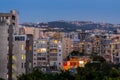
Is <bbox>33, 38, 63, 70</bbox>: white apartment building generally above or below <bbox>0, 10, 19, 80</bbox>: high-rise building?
below

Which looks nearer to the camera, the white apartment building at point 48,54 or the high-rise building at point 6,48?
the high-rise building at point 6,48

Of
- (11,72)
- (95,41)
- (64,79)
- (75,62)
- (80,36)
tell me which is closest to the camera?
(64,79)

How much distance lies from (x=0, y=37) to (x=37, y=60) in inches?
Answer: 1734

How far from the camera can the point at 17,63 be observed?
4975cm

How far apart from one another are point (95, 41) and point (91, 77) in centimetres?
10130

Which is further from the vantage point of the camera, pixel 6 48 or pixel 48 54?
pixel 48 54

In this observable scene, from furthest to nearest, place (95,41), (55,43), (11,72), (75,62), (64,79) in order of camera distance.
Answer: (95,41) < (55,43) < (75,62) < (11,72) < (64,79)

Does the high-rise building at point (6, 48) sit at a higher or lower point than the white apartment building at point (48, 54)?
higher

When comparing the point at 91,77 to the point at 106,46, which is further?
the point at 106,46

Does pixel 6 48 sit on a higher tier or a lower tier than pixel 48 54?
higher

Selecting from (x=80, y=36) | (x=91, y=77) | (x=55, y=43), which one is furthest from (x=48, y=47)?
(x=80, y=36)

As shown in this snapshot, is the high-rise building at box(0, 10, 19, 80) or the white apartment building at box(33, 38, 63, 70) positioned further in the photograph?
the white apartment building at box(33, 38, 63, 70)

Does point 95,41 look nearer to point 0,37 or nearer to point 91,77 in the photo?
point 0,37

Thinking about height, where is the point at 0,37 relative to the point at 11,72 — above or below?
above
